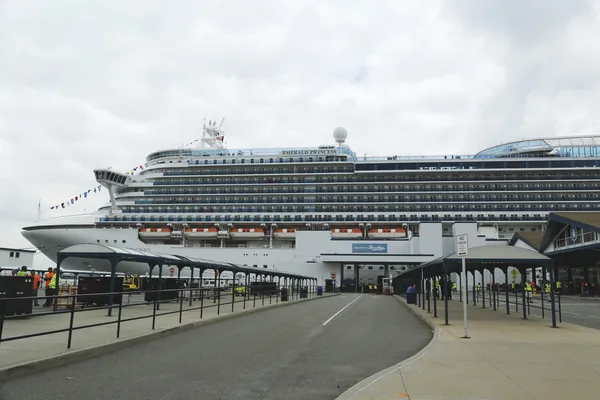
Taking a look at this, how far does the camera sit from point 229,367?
25.2 feet

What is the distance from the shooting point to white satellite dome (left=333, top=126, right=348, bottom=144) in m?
78.6

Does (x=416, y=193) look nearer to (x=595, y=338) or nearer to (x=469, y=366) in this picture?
(x=595, y=338)

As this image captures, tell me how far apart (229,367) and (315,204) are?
61760mm

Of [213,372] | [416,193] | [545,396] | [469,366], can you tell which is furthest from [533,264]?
[416,193]

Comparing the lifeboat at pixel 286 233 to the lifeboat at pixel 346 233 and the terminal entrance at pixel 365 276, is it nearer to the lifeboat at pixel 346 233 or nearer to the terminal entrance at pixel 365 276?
the lifeboat at pixel 346 233

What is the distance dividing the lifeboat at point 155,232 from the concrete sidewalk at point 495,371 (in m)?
60.1

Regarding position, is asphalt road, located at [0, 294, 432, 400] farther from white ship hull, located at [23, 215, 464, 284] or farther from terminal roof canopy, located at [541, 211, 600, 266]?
white ship hull, located at [23, 215, 464, 284]

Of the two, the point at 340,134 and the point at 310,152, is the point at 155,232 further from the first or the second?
Answer: the point at 340,134

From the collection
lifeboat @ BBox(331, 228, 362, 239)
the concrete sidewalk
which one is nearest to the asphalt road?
the concrete sidewalk

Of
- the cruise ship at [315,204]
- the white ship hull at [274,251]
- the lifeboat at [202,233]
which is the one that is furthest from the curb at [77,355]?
the lifeboat at [202,233]

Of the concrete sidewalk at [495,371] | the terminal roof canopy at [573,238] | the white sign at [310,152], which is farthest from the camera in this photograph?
the white sign at [310,152]

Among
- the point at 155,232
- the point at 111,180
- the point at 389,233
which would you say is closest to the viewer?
the point at 389,233

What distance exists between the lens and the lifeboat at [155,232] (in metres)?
67.2

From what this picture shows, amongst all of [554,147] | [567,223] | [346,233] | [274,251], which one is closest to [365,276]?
[346,233]
